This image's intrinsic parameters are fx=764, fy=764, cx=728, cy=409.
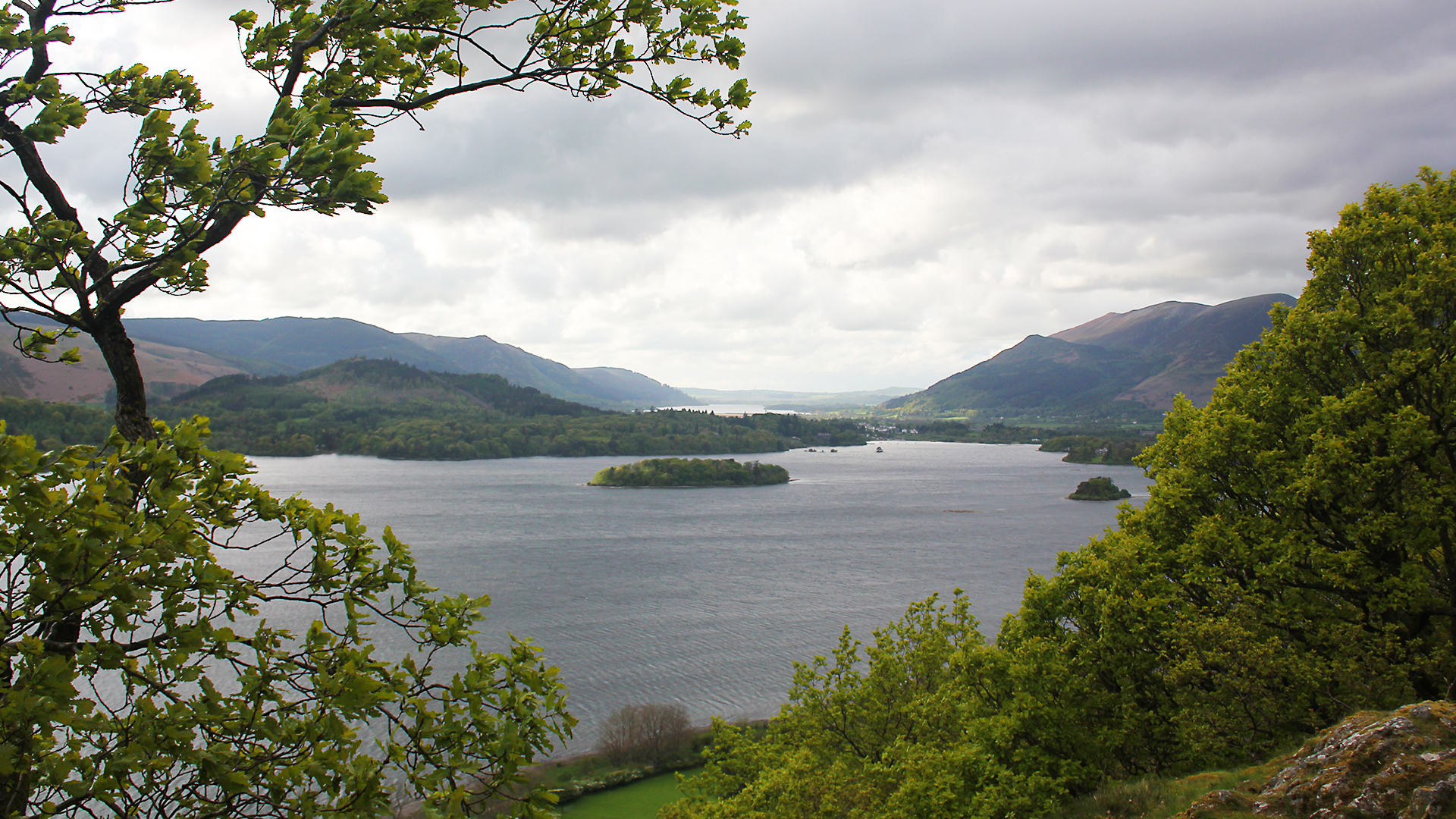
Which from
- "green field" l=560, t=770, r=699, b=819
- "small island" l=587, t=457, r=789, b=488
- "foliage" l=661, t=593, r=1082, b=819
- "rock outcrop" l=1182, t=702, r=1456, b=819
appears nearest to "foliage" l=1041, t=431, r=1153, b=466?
"small island" l=587, t=457, r=789, b=488

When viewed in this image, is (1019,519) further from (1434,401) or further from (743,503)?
(1434,401)

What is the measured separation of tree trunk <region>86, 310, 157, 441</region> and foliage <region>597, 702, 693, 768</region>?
99.0 ft

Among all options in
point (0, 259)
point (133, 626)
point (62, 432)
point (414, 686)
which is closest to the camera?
point (133, 626)

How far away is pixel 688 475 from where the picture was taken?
128875 millimetres

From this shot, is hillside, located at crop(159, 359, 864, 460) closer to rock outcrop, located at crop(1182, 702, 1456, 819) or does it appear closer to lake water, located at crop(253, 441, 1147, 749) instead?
lake water, located at crop(253, 441, 1147, 749)

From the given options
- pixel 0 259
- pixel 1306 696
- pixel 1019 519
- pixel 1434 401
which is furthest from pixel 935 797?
pixel 1019 519

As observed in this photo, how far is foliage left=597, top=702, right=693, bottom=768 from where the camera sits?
31.4m

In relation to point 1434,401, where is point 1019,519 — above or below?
below

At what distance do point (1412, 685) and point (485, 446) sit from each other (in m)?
170

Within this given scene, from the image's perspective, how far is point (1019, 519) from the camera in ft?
289

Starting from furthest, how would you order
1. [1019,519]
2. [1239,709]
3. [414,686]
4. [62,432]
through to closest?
1. [62,432]
2. [1019,519]
3. [1239,709]
4. [414,686]

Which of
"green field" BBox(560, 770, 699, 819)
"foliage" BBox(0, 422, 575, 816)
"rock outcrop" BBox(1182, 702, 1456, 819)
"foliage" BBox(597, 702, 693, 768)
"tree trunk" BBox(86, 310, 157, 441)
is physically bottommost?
"green field" BBox(560, 770, 699, 819)

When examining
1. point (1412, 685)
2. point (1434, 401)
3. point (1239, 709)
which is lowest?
point (1239, 709)

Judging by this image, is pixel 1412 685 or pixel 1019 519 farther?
pixel 1019 519
